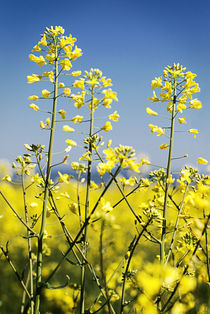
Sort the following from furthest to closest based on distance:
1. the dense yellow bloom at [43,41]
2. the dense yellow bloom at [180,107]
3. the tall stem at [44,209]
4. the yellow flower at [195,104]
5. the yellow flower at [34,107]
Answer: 1. the yellow flower at [195,104]
2. the dense yellow bloom at [180,107]
3. the dense yellow bloom at [43,41]
4. the yellow flower at [34,107]
5. the tall stem at [44,209]

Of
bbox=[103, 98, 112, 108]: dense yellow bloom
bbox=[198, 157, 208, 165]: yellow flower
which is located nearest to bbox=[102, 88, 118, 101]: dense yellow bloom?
bbox=[103, 98, 112, 108]: dense yellow bloom

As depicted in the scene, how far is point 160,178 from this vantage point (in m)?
2.51

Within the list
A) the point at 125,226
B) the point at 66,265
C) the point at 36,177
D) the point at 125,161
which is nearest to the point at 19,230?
the point at 66,265

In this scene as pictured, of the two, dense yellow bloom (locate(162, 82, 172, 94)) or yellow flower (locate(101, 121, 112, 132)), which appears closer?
yellow flower (locate(101, 121, 112, 132))

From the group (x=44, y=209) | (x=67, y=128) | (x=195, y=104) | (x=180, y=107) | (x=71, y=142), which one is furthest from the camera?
(x=195, y=104)

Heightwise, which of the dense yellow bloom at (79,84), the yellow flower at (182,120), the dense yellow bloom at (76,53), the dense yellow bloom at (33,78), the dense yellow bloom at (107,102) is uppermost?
the dense yellow bloom at (76,53)

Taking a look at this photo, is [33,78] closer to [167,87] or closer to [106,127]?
[106,127]

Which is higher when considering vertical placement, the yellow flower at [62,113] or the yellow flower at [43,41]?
the yellow flower at [43,41]

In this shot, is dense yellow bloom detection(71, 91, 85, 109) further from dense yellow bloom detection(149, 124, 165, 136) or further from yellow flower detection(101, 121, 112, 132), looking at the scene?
dense yellow bloom detection(149, 124, 165, 136)

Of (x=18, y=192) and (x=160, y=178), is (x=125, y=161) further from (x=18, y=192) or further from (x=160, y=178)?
(x=18, y=192)

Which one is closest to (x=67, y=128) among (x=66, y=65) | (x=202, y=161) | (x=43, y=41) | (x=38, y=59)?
(x=66, y=65)

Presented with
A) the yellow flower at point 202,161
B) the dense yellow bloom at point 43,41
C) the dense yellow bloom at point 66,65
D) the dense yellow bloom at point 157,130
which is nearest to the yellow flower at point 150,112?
the dense yellow bloom at point 157,130

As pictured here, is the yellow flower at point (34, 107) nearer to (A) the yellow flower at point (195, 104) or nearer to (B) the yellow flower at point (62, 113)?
(B) the yellow flower at point (62, 113)

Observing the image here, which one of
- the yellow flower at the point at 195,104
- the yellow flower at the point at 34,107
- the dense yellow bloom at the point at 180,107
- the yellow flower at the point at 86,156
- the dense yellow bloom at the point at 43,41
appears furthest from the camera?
the yellow flower at the point at 195,104
